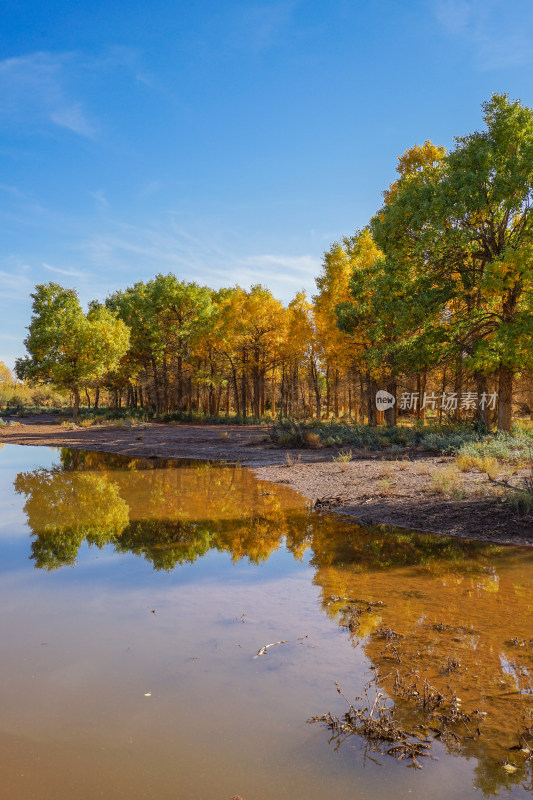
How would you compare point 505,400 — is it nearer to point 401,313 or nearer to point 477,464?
point 401,313

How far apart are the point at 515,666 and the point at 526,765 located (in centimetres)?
131

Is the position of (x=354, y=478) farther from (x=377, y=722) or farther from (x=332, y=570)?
(x=377, y=722)

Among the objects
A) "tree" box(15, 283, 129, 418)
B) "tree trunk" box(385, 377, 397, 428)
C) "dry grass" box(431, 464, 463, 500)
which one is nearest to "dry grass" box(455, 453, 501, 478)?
"dry grass" box(431, 464, 463, 500)

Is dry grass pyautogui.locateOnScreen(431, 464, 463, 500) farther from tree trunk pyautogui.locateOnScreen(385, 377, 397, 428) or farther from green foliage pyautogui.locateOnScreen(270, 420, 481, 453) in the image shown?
tree trunk pyautogui.locateOnScreen(385, 377, 397, 428)

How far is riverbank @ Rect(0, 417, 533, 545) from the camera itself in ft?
30.2

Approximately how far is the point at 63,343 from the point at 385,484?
31909 millimetres

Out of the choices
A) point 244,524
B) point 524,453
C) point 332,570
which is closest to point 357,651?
point 332,570

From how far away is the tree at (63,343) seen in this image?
37.6 m

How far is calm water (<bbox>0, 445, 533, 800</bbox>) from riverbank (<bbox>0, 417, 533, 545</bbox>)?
99cm

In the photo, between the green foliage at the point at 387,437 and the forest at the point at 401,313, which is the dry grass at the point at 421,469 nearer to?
the green foliage at the point at 387,437

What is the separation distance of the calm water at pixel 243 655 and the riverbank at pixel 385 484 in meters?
0.99

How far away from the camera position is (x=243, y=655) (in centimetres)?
464

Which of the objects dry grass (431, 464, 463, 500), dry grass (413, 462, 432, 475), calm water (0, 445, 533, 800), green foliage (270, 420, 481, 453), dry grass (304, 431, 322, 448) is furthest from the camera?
dry grass (304, 431, 322, 448)

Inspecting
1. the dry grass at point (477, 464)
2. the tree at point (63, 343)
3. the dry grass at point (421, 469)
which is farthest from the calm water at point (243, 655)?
the tree at point (63, 343)
